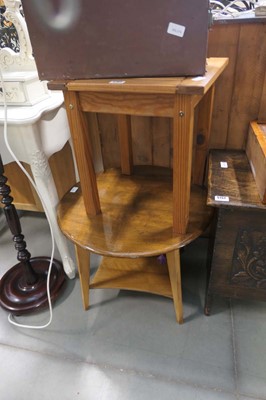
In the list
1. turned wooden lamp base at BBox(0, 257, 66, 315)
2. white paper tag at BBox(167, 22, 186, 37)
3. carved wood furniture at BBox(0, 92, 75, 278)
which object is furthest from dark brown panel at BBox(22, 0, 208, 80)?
turned wooden lamp base at BBox(0, 257, 66, 315)

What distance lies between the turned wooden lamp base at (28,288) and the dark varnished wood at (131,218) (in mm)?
411

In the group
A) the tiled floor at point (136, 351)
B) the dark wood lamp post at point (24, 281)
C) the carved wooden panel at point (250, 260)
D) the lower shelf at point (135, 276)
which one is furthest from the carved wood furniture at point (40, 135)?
the carved wooden panel at point (250, 260)

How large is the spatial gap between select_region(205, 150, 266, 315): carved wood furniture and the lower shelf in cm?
19

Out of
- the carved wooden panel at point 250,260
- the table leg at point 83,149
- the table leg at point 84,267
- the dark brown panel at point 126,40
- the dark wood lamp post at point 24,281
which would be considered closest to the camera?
the dark brown panel at point 126,40

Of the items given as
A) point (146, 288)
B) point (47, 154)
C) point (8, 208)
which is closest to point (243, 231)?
point (146, 288)

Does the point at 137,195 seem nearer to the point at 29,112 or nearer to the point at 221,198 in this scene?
the point at 221,198

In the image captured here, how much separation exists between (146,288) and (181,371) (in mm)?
292

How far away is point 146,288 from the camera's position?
3.50 ft

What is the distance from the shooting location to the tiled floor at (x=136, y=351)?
91cm

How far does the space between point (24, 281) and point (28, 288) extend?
0.04 m

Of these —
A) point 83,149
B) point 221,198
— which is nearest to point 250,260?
point 221,198

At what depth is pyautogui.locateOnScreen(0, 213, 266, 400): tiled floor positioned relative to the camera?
907mm

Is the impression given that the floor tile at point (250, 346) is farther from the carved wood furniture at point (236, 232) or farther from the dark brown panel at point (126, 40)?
the dark brown panel at point (126, 40)

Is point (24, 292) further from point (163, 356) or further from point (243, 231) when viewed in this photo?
point (243, 231)
